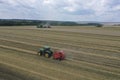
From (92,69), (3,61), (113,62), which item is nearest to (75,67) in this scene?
(92,69)

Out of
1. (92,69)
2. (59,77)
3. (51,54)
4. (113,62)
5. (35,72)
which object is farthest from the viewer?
(51,54)

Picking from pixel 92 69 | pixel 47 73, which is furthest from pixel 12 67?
pixel 92 69

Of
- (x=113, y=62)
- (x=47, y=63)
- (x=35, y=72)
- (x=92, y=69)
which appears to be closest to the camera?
(x=35, y=72)

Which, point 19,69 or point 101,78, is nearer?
point 101,78

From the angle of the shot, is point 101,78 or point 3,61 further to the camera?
point 3,61

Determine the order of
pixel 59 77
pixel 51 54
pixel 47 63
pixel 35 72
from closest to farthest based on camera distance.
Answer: pixel 59 77 < pixel 35 72 < pixel 47 63 < pixel 51 54

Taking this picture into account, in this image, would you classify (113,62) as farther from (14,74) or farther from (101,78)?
(14,74)

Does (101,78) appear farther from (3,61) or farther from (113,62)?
(3,61)

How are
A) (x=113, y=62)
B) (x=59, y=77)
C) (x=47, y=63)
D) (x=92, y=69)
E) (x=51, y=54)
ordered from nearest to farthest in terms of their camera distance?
(x=59, y=77) → (x=92, y=69) → (x=47, y=63) → (x=113, y=62) → (x=51, y=54)
